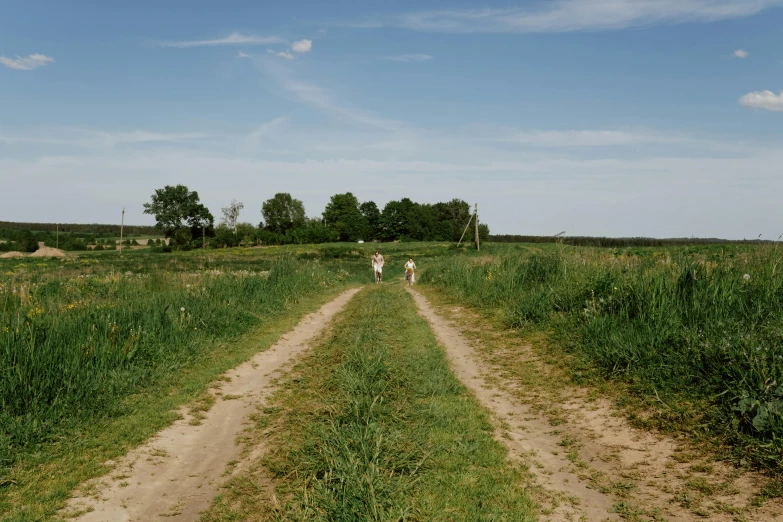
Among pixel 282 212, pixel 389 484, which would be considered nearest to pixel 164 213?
pixel 282 212

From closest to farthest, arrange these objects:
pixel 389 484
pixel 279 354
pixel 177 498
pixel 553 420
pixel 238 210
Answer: pixel 389 484, pixel 177 498, pixel 553 420, pixel 279 354, pixel 238 210

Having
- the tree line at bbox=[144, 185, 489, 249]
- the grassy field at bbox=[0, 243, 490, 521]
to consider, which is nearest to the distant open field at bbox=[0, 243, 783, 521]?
the grassy field at bbox=[0, 243, 490, 521]

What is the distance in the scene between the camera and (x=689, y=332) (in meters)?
7.44

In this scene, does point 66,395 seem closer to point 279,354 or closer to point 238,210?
point 279,354

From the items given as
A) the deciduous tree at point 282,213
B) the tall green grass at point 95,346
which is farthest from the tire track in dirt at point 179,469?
the deciduous tree at point 282,213

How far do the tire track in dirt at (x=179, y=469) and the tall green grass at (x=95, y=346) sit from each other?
3.86 feet

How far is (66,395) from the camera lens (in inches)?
268

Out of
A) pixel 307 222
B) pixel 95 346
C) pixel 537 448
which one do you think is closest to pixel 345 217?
pixel 307 222

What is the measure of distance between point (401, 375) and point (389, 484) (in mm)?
3450

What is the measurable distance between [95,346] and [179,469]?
3718mm

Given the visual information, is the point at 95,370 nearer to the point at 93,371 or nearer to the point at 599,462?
the point at 93,371

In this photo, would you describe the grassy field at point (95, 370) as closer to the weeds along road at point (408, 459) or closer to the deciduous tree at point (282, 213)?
the weeds along road at point (408, 459)

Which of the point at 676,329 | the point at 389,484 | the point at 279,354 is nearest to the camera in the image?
the point at 389,484

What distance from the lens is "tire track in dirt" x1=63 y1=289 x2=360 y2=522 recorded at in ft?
15.3
